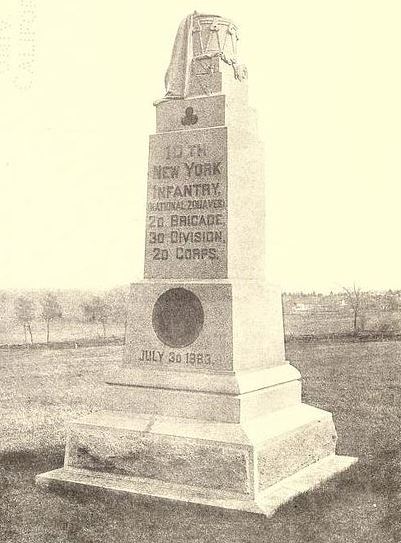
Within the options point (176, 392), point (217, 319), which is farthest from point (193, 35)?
point (176, 392)

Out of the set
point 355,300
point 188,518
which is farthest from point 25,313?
point 188,518

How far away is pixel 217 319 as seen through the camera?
22.4 ft

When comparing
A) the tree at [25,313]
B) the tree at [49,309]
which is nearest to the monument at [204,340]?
the tree at [49,309]

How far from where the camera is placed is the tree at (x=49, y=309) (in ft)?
57.9

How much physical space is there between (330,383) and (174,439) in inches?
276

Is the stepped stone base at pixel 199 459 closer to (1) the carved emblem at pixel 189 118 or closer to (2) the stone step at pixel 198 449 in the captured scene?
(2) the stone step at pixel 198 449

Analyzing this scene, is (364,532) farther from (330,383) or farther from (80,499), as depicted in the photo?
(330,383)

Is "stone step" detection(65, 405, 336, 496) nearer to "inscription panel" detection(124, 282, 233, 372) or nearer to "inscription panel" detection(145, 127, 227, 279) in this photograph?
"inscription panel" detection(124, 282, 233, 372)

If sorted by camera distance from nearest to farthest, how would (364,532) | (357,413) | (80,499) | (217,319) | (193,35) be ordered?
(364,532) → (80,499) → (217,319) → (193,35) → (357,413)

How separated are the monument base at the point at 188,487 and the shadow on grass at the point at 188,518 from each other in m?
0.05

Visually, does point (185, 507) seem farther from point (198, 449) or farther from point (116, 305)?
point (116, 305)

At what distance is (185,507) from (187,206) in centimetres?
288

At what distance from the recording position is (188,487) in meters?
6.27

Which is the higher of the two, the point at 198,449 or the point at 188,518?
the point at 198,449
